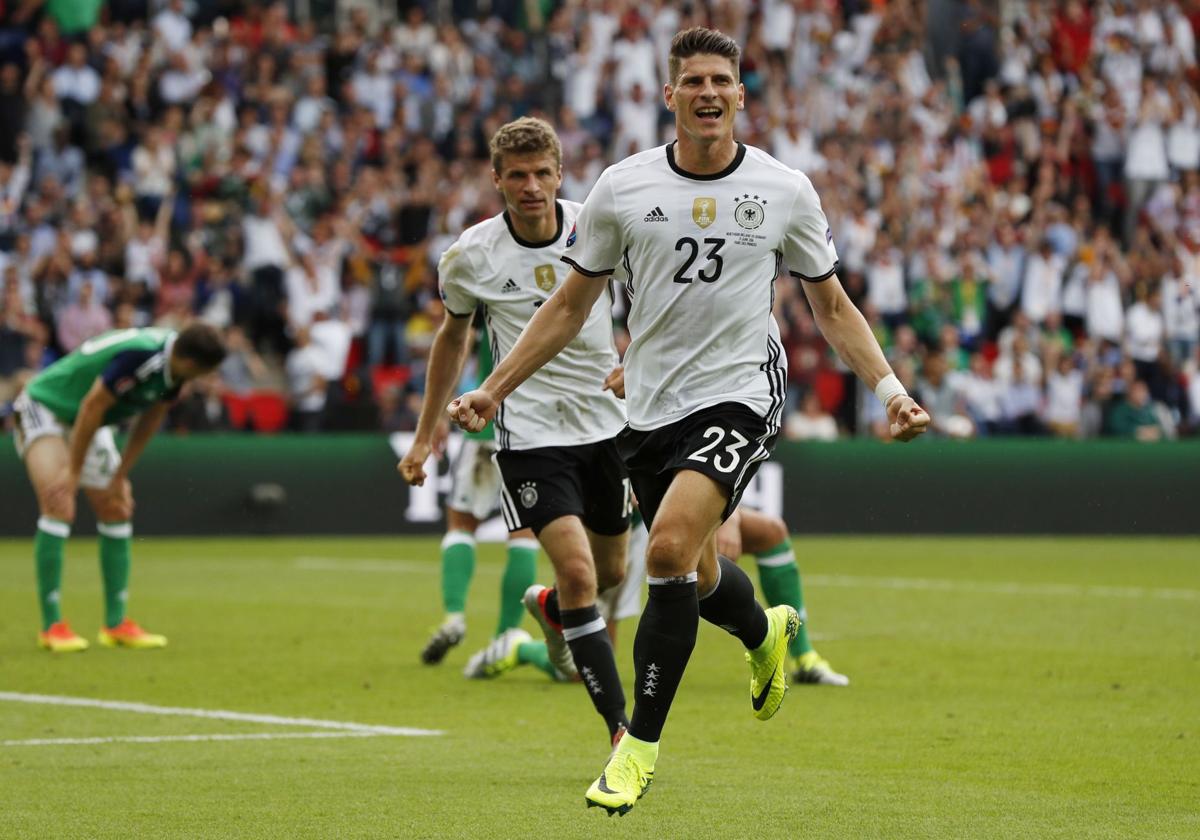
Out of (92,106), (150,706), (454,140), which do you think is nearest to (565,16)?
(454,140)

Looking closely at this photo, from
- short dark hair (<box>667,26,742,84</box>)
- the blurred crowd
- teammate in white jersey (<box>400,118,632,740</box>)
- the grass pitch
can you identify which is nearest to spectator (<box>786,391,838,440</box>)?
the blurred crowd

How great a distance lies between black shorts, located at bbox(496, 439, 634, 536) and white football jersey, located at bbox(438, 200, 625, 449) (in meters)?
0.05

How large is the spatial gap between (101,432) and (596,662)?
236 inches

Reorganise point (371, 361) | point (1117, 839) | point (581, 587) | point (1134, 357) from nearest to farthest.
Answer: point (1117, 839)
point (581, 587)
point (371, 361)
point (1134, 357)

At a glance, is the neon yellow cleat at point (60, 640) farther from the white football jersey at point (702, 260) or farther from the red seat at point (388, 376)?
the red seat at point (388, 376)

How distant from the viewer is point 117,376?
11.4m

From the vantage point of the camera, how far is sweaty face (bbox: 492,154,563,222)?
8484mm

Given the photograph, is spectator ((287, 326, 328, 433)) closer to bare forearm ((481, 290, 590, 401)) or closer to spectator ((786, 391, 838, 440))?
spectator ((786, 391, 838, 440))

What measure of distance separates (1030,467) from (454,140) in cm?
818

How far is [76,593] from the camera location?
52.7ft

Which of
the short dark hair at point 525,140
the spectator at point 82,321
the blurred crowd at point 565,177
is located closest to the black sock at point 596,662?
the short dark hair at point 525,140

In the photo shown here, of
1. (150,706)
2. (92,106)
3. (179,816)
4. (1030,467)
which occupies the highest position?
(92,106)

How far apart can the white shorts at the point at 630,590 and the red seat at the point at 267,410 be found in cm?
1218

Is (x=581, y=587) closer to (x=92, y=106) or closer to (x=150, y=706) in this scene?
(x=150, y=706)
